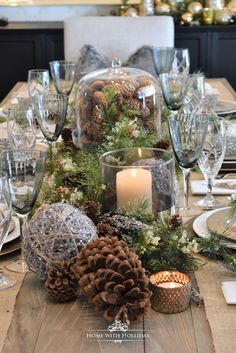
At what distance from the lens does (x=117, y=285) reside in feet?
2.52

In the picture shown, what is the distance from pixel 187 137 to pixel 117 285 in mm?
468

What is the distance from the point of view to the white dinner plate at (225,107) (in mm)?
1935

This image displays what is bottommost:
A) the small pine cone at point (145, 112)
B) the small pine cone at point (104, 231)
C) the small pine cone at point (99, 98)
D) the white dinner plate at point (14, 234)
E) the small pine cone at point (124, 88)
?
the white dinner plate at point (14, 234)

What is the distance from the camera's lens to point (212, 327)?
2.61 ft

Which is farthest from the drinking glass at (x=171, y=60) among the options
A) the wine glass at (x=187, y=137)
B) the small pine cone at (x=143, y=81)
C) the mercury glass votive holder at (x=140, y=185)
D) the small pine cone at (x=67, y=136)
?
the mercury glass votive holder at (x=140, y=185)

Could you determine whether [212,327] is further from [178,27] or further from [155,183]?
[178,27]

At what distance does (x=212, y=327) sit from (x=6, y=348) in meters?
0.26

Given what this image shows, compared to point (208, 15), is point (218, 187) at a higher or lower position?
lower

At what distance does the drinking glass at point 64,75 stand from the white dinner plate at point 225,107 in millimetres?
478

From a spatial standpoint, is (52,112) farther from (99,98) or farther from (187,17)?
(187,17)

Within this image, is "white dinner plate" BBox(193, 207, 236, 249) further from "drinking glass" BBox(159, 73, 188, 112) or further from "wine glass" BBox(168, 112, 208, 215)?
"drinking glass" BBox(159, 73, 188, 112)

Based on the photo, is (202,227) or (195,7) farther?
(195,7)

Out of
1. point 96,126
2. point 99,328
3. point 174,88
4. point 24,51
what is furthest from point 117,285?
point 24,51

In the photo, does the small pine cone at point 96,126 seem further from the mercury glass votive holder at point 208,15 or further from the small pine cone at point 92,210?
the mercury glass votive holder at point 208,15
